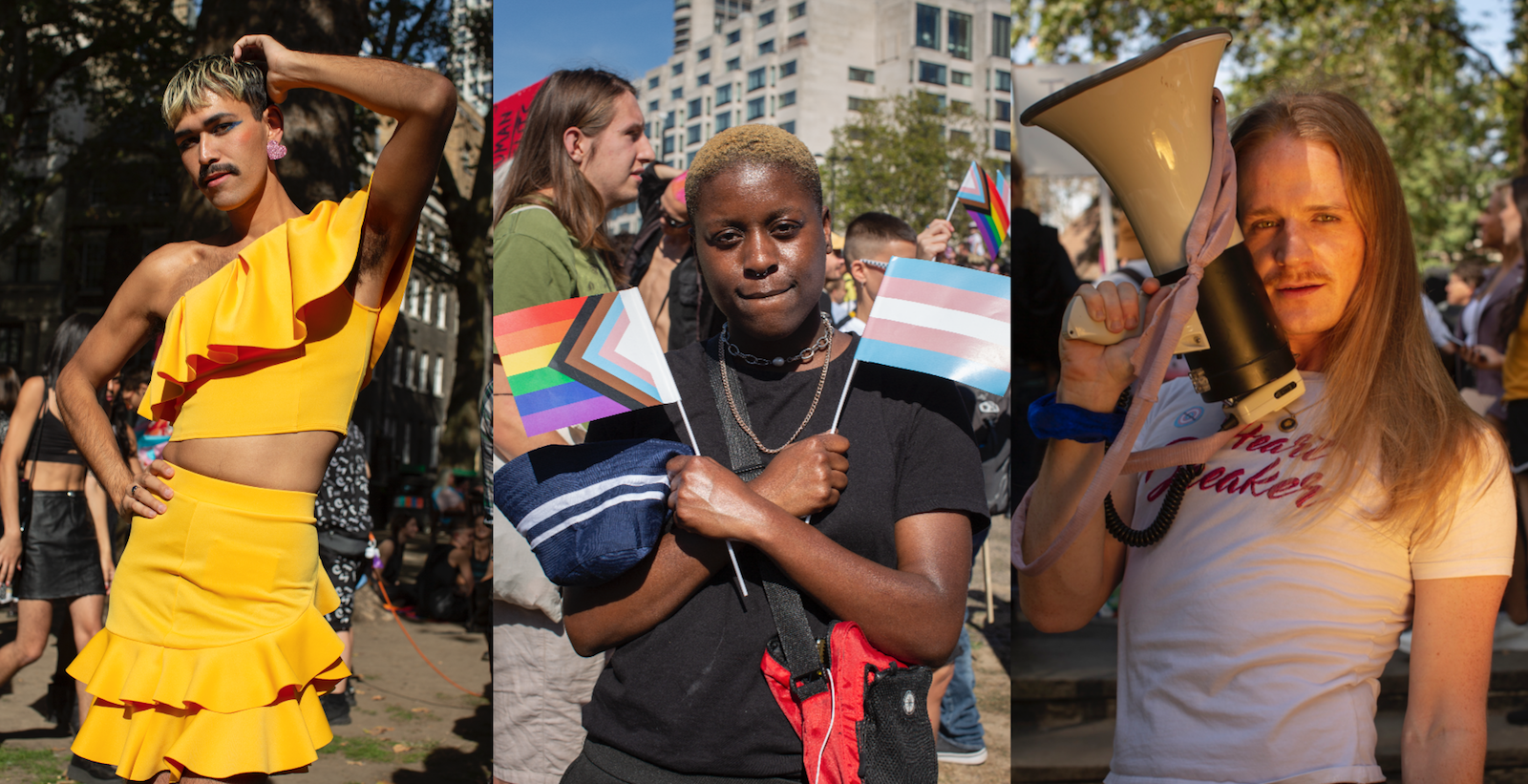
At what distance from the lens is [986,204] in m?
2.55

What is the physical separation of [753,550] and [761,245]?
20.2 inches

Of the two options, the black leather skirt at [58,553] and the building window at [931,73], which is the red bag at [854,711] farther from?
the black leather skirt at [58,553]

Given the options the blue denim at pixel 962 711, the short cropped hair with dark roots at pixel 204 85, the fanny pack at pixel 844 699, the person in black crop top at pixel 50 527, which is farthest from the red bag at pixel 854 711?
the person in black crop top at pixel 50 527

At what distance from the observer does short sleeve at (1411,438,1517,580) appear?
1662 millimetres

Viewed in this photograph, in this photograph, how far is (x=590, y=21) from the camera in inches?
99.3

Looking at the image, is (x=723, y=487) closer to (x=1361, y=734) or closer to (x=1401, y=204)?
(x=1361, y=734)

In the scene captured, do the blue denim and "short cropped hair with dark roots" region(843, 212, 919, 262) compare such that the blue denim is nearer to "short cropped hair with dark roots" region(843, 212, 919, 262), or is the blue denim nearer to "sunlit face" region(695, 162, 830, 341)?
"short cropped hair with dark roots" region(843, 212, 919, 262)

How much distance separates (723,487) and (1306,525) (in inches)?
38.3

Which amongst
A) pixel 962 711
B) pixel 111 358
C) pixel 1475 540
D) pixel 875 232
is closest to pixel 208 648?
pixel 111 358

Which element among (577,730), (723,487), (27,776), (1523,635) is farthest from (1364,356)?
(1523,635)

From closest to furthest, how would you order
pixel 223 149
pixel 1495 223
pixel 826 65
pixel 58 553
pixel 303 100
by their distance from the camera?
1. pixel 223 149
2. pixel 826 65
3. pixel 58 553
4. pixel 303 100
5. pixel 1495 223

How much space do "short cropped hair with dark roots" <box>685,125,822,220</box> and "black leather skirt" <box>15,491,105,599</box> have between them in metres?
4.16

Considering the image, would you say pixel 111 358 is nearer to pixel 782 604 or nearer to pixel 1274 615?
pixel 782 604

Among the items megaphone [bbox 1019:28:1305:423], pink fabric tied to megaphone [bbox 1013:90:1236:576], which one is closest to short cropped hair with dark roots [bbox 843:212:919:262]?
megaphone [bbox 1019:28:1305:423]
